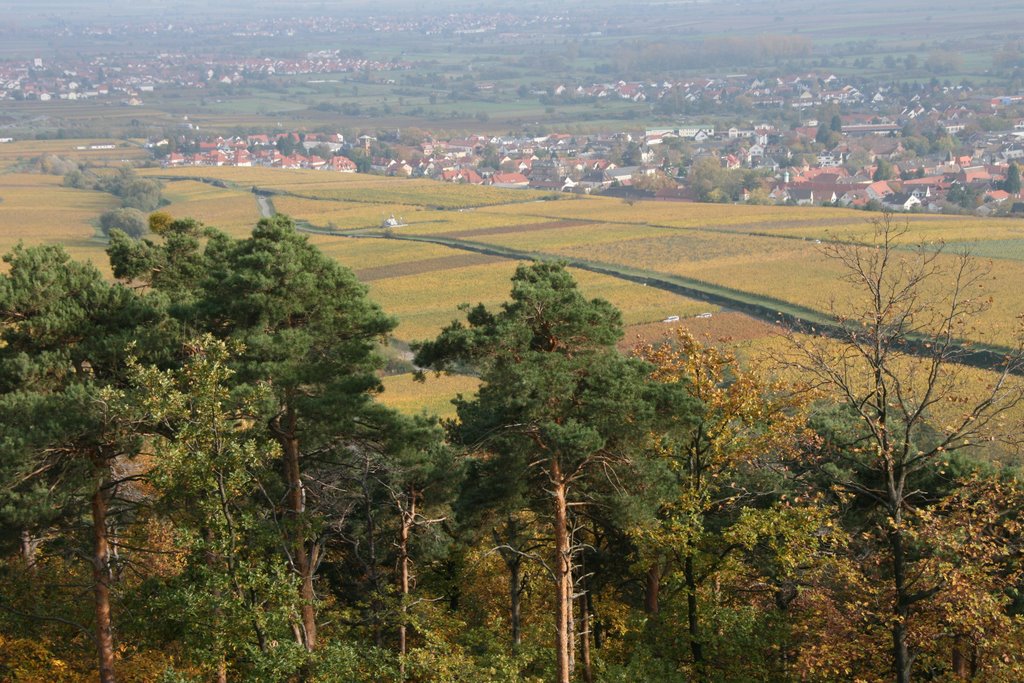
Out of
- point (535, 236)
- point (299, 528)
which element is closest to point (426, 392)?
point (299, 528)

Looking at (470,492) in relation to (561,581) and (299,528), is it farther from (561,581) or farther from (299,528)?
(299,528)

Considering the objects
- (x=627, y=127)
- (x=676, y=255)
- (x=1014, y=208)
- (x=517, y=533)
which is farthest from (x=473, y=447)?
(x=627, y=127)

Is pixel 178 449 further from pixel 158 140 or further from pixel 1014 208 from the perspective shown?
pixel 158 140

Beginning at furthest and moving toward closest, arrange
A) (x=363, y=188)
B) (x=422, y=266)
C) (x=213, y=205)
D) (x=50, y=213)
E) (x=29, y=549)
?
(x=363, y=188), (x=213, y=205), (x=50, y=213), (x=422, y=266), (x=29, y=549)

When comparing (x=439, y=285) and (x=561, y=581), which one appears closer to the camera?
(x=561, y=581)

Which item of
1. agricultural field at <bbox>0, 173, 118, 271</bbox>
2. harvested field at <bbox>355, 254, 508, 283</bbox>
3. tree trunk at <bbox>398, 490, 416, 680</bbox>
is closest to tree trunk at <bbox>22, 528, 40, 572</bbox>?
tree trunk at <bbox>398, 490, 416, 680</bbox>

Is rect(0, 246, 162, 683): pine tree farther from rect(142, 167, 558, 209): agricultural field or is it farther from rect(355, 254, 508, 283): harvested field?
rect(142, 167, 558, 209): agricultural field

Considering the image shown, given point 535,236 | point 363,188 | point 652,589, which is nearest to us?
point 652,589

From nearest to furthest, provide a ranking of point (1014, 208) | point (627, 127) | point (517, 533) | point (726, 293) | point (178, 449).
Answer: point (178, 449)
point (517, 533)
point (726, 293)
point (1014, 208)
point (627, 127)
